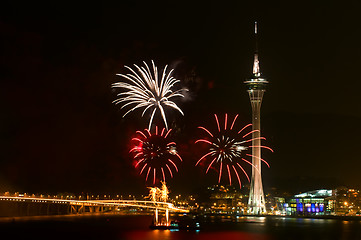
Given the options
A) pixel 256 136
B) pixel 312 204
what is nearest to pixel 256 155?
pixel 256 136

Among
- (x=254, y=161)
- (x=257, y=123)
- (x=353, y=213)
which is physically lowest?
(x=353, y=213)

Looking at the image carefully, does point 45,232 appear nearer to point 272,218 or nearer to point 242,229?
point 242,229

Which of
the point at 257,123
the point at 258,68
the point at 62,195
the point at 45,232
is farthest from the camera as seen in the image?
the point at 62,195

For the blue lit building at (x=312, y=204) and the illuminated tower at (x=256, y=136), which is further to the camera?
the blue lit building at (x=312, y=204)

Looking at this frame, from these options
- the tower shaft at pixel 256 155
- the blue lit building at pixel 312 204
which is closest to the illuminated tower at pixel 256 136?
the tower shaft at pixel 256 155

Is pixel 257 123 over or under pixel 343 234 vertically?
over

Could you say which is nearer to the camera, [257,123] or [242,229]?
[242,229]

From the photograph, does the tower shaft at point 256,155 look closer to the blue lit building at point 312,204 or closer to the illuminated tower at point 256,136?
the illuminated tower at point 256,136

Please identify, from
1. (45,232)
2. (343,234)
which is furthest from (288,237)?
(45,232)

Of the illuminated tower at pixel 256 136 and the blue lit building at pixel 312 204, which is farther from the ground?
the illuminated tower at pixel 256 136

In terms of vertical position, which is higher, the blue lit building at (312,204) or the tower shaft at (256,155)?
the tower shaft at (256,155)

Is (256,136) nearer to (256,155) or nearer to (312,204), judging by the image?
(256,155)
